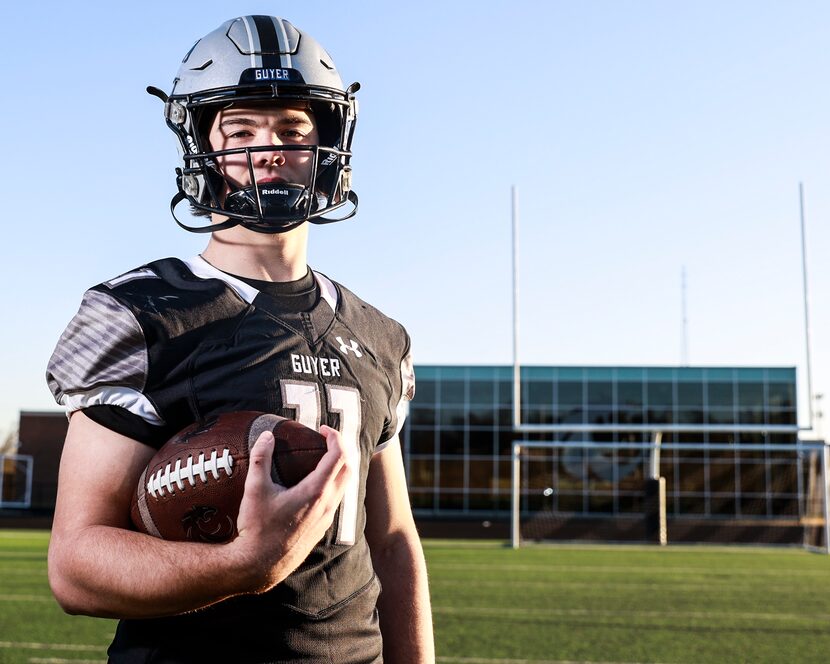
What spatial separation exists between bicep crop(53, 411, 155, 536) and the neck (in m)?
0.38

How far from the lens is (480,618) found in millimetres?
8539

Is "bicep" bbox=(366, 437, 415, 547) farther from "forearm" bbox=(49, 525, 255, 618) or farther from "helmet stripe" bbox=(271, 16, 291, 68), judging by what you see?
"helmet stripe" bbox=(271, 16, 291, 68)

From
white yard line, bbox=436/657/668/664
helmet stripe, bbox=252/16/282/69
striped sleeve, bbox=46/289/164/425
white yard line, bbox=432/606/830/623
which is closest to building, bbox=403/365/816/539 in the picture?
white yard line, bbox=432/606/830/623

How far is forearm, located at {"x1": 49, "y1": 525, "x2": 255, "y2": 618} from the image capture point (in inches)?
53.6

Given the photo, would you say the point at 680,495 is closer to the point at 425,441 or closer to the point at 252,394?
the point at 425,441

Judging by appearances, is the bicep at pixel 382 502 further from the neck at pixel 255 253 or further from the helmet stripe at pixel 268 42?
the helmet stripe at pixel 268 42

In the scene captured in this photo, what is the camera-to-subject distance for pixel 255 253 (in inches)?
70.4

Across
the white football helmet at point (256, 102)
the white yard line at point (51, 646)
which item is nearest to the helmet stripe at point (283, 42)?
the white football helmet at point (256, 102)

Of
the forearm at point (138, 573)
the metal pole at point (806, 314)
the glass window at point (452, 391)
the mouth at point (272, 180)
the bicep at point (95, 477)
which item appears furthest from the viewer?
the glass window at point (452, 391)

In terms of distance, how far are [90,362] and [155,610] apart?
0.37 meters

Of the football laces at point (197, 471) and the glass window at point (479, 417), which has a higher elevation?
the glass window at point (479, 417)

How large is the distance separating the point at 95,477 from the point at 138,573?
0.17 m

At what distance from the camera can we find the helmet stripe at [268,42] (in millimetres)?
1763

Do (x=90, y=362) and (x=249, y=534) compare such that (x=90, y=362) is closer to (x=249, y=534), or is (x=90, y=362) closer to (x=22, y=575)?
(x=249, y=534)
